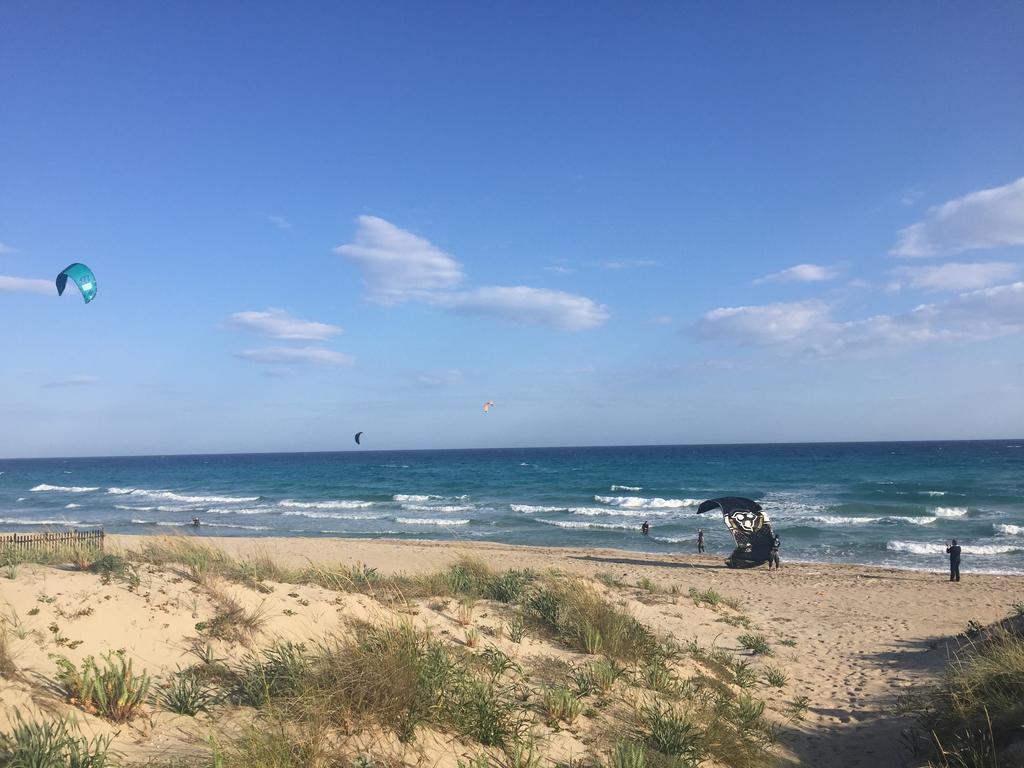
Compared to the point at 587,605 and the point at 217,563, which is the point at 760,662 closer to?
the point at 587,605

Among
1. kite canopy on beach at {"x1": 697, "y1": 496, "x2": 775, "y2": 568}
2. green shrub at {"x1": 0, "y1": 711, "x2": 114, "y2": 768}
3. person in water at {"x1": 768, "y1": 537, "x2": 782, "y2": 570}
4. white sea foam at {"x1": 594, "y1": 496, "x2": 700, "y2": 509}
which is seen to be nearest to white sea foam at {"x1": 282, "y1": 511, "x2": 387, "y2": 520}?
white sea foam at {"x1": 594, "y1": 496, "x2": 700, "y2": 509}

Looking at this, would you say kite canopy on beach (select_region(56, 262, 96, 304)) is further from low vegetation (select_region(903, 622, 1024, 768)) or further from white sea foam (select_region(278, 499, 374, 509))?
white sea foam (select_region(278, 499, 374, 509))

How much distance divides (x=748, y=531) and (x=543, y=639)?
14976 millimetres

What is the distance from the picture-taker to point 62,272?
9438mm

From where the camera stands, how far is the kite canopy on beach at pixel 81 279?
9.42m

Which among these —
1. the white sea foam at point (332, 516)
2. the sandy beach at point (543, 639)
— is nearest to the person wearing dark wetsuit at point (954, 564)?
the sandy beach at point (543, 639)

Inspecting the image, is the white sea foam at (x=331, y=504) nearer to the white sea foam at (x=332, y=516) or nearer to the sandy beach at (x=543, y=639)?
the white sea foam at (x=332, y=516)

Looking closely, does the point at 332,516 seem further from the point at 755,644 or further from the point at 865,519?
the point at 755,644

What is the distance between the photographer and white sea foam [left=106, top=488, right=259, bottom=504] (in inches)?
1884

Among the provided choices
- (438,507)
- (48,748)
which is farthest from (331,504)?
(48,748)

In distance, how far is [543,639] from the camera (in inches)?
290

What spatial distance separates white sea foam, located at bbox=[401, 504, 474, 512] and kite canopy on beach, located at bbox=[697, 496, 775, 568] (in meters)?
22.8

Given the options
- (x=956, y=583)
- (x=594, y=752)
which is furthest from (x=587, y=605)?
(x=956, y=583)

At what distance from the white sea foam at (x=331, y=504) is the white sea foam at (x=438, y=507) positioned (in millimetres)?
2927
